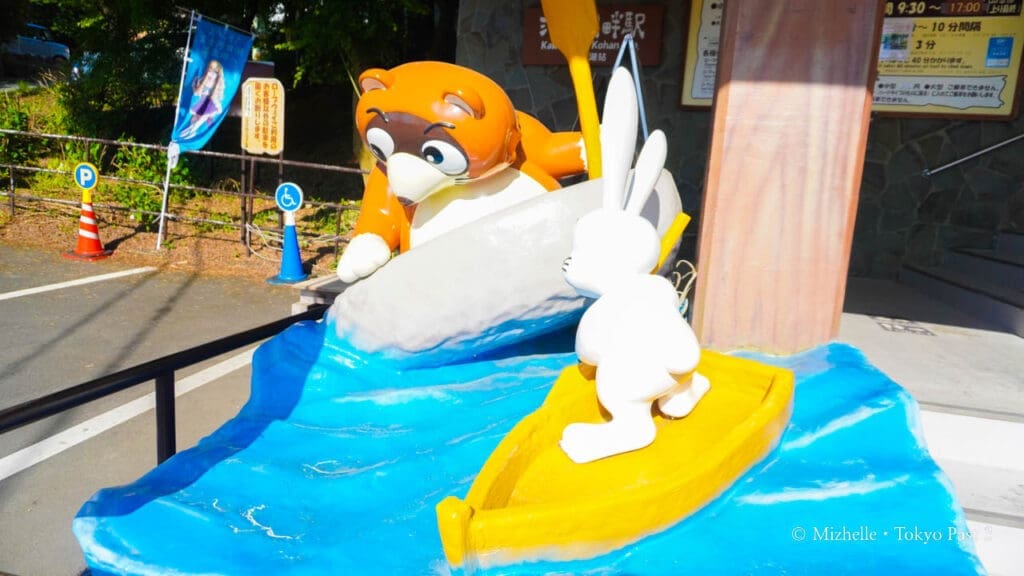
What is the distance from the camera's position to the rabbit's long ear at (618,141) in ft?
7.16

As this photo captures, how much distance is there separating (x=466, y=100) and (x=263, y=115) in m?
5.76

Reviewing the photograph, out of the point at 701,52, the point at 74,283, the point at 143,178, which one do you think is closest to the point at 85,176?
the point at 74,283

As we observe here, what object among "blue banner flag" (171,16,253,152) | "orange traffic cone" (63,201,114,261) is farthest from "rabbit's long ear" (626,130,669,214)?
"orange traffic cone" (63,201,114,261)

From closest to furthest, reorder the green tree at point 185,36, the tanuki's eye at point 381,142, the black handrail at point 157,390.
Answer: the black handrail at point 157,390
the tanuki's eye at point 381,142
the green tree at point 185,36

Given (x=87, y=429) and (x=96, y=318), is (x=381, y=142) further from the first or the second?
(x=96, y=318)

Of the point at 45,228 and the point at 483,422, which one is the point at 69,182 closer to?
the point at 45,228

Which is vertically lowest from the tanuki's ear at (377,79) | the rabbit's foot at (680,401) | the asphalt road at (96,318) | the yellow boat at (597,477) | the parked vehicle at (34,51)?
the asphalt road at (96,318)

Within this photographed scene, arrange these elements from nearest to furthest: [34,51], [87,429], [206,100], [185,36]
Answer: [87,429] < [206,100] < [185,36] < [34,51]

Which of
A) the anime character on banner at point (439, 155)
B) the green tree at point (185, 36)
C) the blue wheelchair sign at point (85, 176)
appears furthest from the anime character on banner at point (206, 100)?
the anime character on banner at point (439, 155)

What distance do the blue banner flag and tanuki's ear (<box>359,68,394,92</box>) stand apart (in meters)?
5.45

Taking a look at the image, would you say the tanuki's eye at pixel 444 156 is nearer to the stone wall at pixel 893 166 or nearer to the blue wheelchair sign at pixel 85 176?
the stone wall at pixel 893 166

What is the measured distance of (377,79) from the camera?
2902 millimetres

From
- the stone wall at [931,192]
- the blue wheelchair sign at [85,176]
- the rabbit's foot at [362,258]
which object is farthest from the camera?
the blue wheelchair sign at [85,176]

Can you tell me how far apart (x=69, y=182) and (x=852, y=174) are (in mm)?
10535
